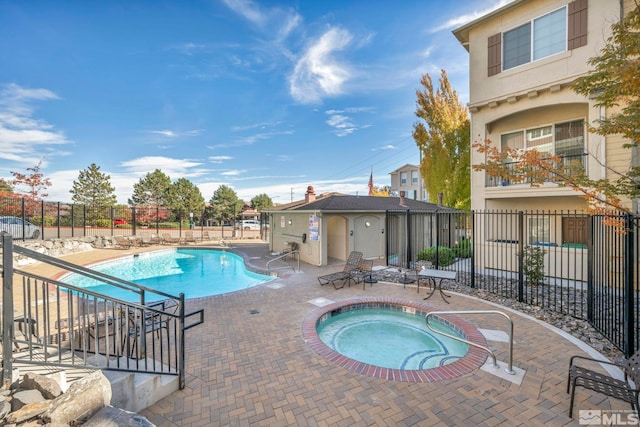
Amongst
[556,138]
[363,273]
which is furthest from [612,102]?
[363,273]

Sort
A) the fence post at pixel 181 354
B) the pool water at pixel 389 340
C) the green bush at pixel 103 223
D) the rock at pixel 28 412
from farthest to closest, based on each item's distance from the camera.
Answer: the green bush at pixel 103 223, the pool water at pixel 389 340, the fence post at pixel 181 354, the rock at pixel 28 412

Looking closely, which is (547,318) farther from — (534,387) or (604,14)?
(604,14)

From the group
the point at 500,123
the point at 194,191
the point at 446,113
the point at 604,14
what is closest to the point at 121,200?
the point at 194,191

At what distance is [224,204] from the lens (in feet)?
157

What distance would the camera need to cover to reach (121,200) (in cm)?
4191

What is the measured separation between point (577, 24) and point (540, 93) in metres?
2.14

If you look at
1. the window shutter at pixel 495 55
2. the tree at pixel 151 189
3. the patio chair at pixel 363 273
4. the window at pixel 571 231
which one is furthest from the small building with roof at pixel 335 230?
the tree at pixel 151 189

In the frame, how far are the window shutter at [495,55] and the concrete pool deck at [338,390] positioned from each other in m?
9.71

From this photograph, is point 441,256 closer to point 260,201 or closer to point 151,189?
point 151,189

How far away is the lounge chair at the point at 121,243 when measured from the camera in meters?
18.6

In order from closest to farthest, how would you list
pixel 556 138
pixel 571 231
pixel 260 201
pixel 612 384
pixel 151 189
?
pixel 612 384 → pixel 556 138 → pixel 571 231 → pixel 151 189 → pixel 260 201

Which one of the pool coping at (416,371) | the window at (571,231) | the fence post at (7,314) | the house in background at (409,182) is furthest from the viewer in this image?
the house in background at (409,182)

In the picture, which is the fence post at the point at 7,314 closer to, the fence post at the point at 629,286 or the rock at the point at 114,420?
the rock at the point at 114,420

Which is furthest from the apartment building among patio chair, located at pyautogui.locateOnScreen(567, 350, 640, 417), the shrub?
patio chair, located at pyautogui.locateOnScreen(567, 350, 640, 417)
